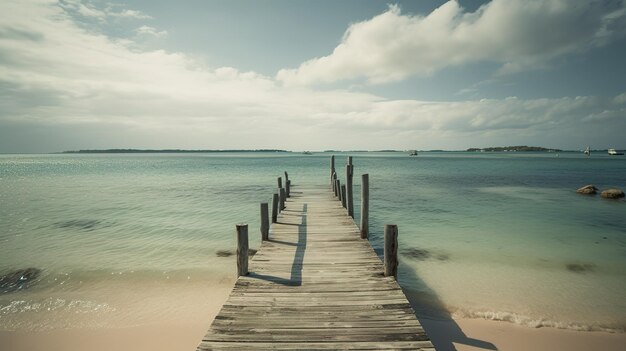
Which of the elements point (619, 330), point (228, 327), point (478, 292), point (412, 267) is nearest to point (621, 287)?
point (619, 330)

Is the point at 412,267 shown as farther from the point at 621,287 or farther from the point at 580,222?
the point at 580,222

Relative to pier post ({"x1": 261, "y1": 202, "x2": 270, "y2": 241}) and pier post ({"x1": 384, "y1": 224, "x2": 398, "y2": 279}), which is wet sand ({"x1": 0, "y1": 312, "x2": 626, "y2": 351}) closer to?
pier post ({"x1": 384, "y1": 224, "x2": 398, "y2": 279})

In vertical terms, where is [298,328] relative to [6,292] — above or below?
above

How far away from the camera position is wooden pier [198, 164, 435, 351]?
14.0 ft

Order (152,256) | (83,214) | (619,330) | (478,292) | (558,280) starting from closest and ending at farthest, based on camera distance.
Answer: (619,330) → (478,292) → (558,280) → (152,256) → (83,214)

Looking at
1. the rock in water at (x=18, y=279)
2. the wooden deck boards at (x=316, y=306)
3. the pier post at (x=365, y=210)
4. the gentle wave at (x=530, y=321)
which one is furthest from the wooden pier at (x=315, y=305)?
the rock in water at (x=18, y=279)

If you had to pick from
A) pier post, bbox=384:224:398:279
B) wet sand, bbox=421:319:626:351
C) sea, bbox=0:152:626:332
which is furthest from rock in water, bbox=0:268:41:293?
wet sand, bbox=421:319:626:351

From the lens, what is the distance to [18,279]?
930 cm

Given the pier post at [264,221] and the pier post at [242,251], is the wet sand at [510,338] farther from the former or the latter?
the pier post at [264,221]

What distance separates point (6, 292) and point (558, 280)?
54.1 ft

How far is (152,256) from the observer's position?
11242 millimetres

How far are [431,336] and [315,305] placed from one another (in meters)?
2.94

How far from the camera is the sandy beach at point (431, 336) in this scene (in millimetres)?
6012

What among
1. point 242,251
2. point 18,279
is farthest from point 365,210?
point 18,279
